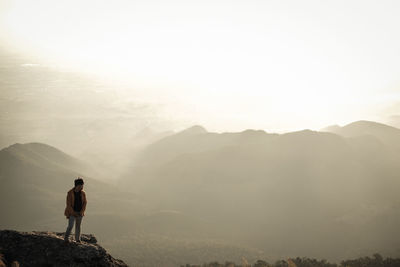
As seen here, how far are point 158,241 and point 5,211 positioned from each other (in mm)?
65772

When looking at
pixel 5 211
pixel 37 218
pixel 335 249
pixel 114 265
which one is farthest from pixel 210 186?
pixel 114 265

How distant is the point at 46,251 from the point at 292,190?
5181 inches

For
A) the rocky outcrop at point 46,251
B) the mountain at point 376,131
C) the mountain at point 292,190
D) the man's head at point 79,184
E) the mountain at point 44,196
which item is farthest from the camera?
the mountain at point 376,131

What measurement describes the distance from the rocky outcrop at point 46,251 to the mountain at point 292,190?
9535cm

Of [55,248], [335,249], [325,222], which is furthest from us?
[325,222]

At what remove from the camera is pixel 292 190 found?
132000 millimetres

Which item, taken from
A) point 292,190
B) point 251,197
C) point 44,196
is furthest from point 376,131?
point 44,196

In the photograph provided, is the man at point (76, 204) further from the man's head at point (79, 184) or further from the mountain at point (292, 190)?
the mountain at point (292, 190)

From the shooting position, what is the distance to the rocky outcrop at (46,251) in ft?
33.3

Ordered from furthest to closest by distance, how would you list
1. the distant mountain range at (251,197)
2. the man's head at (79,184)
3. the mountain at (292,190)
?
the mountain at (292,190) < the distant mountain range at (251,197) < the man's head at (79,184)

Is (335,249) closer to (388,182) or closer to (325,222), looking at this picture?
(325,222)

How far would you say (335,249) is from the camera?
9531cm

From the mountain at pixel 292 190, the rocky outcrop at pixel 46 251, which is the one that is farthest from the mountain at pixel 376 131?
the rocky outcrop at pixel 46 251

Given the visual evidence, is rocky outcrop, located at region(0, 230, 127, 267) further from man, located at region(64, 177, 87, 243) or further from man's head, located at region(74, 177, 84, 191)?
man's head, located at region(74, 177, 84, 191)
